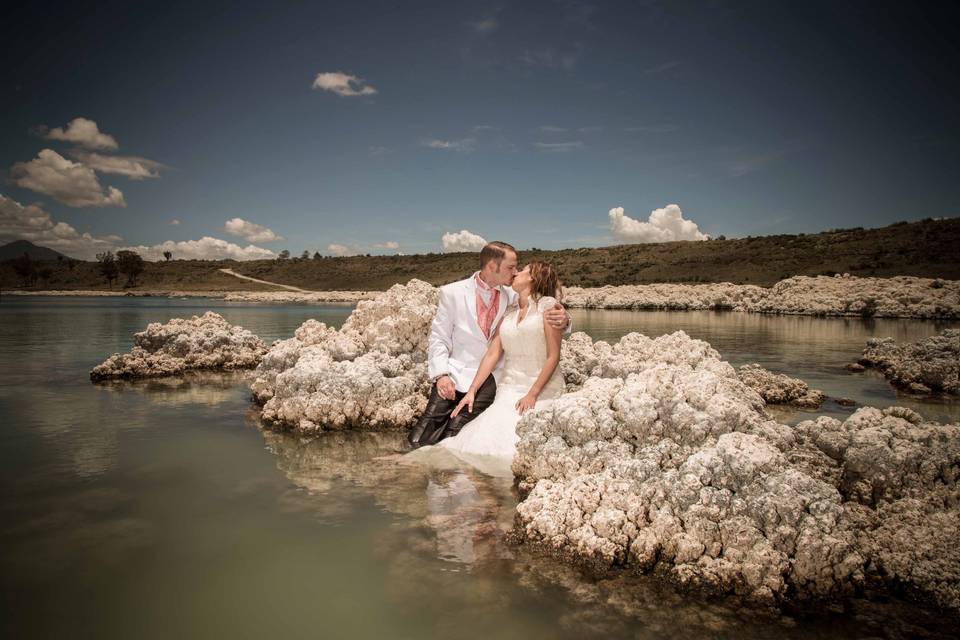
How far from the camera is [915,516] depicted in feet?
13.7

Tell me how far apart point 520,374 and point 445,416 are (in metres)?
1.24

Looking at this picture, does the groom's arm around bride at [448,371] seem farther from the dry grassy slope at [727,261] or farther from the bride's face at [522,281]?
the dry grassy slope at [727,261]

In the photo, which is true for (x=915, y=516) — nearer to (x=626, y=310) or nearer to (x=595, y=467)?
(x=595, y=467)

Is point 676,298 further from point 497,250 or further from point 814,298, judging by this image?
point 497,250

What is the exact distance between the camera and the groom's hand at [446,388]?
22.9ft

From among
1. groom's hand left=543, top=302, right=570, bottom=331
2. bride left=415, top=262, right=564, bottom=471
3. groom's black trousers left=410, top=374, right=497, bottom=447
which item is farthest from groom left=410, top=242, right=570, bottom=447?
groom's hand left=543, top=302, right=570, bottom=331

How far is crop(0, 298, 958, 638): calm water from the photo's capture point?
3342 mm

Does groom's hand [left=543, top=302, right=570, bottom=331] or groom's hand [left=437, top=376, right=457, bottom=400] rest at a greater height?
groom's hand [left=543, top=302, right=570, bottom=331]

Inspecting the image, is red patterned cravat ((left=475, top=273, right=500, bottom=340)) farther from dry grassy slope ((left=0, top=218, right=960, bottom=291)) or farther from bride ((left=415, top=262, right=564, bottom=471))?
dry grassy slope ((left=0, top=218, right=960, bottom=291))

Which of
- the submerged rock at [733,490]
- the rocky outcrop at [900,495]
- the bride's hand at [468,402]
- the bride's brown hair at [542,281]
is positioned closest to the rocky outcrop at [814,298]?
the rocky outcrop at [900,495]

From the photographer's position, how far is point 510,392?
648 centimetres

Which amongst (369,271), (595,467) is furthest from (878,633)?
(369,271)

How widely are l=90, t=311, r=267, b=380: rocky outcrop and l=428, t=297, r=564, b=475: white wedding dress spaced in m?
8.62

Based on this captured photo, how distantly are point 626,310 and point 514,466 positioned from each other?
38485mm
